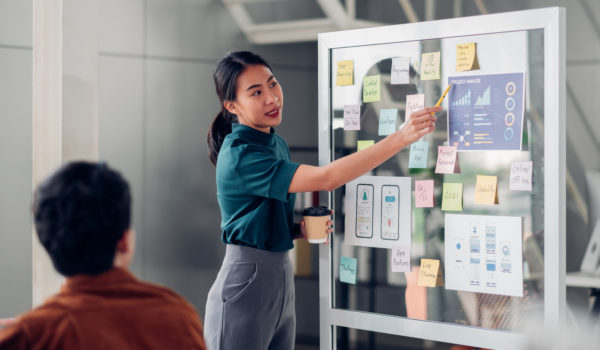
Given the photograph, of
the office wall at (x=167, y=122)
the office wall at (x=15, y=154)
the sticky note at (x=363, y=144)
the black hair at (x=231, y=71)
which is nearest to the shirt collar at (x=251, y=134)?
the black hair at (x=231, y=71)

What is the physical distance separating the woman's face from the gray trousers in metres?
0.43

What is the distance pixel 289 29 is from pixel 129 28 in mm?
1023

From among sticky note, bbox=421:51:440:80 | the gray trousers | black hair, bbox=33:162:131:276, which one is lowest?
the gray trousers

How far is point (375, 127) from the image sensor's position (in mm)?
2418

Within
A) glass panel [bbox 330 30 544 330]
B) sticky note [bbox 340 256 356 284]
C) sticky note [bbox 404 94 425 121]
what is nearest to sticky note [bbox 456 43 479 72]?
glass panel [bbox 330 30 544 330]

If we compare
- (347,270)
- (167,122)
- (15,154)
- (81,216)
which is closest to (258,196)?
(347,270)

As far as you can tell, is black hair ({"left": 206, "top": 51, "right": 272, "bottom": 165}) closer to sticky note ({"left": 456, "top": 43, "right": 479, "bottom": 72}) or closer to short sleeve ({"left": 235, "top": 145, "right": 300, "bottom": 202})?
short sleeve ({"left": 235, "top": 145, "right": 300, "bottom": 202})

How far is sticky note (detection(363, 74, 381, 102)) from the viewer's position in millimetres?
2393

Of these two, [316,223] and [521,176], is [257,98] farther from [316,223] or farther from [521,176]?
[521,176]

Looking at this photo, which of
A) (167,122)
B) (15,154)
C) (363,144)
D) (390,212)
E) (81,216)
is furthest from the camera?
(167,122)

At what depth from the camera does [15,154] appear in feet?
9.71

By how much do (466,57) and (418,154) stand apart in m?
0.36

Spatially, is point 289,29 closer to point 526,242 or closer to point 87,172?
point 526,242

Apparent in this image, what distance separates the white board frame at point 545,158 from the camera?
78.3 inches
